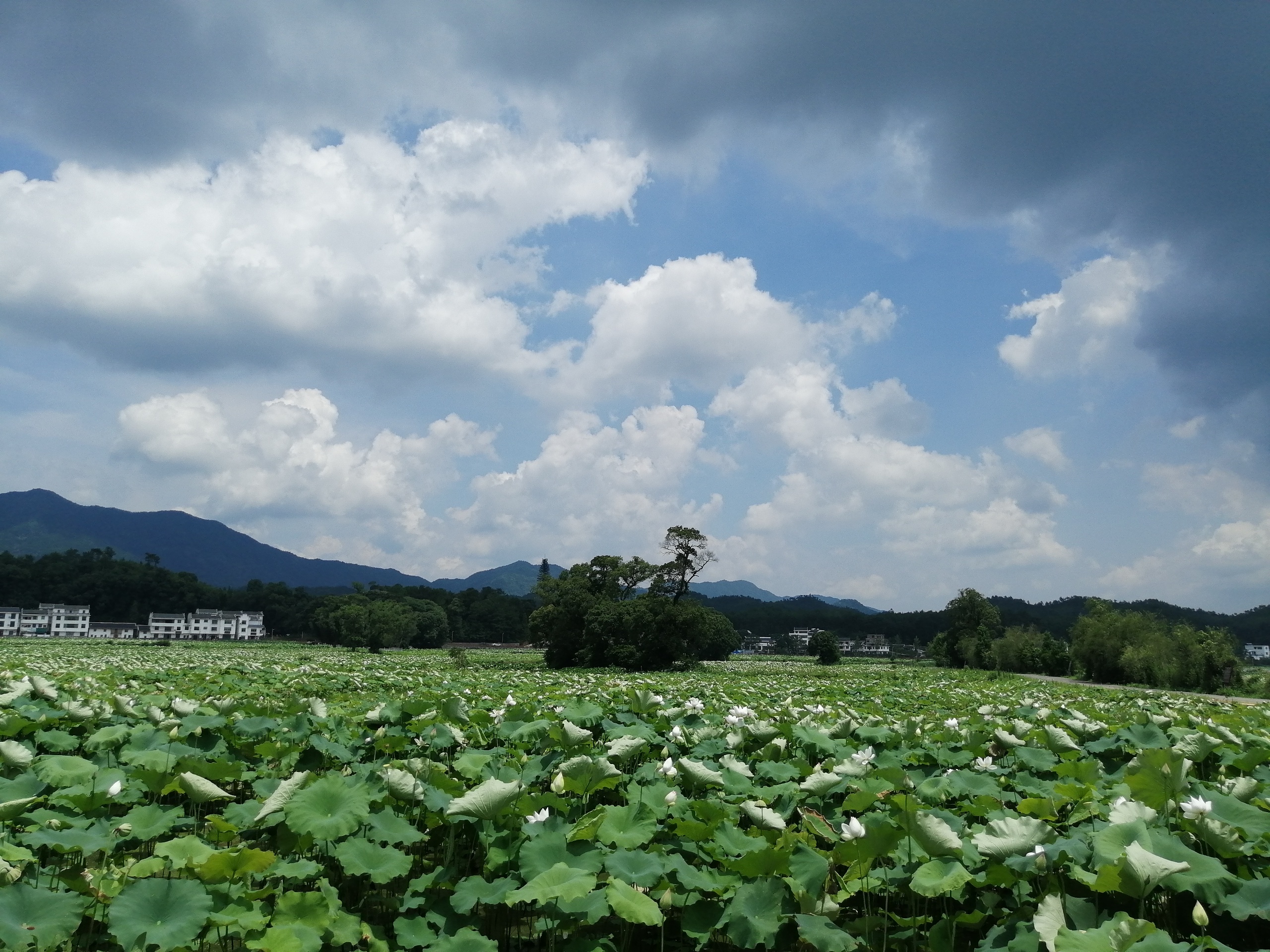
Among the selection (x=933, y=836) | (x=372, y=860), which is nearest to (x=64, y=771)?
(x=372, y=860)

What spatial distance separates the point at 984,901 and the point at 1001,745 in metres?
2.72

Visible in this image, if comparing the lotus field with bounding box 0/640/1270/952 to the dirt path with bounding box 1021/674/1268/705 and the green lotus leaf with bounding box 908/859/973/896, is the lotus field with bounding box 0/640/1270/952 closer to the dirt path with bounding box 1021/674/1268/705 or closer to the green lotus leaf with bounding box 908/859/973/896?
the green lotus leaf with bounding box 908/859/973/896

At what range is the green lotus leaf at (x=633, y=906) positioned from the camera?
2455 mm

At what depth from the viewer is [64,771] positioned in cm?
399

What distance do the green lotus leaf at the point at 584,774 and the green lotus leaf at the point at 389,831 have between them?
0.71 meters

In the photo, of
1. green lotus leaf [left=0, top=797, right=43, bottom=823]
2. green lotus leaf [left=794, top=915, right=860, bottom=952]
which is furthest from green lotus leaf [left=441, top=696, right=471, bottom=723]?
green lotus leaf [left=794, top=915, right=860, bottom=952]

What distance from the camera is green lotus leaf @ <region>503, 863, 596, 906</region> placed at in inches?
97.1

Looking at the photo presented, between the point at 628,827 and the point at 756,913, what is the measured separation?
2.44 feet

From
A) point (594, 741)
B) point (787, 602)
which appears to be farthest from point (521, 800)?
point (787, 602)

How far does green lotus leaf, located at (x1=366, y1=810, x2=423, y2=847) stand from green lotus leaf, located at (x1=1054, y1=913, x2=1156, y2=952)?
234cm

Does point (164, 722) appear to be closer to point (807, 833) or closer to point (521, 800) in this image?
point (521, 800)

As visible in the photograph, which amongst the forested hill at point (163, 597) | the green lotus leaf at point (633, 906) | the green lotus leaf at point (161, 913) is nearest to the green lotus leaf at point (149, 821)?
the green lotus leaf at point (161, 913)

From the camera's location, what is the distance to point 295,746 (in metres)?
4.98

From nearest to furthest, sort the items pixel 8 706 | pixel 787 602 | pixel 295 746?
1. pixel 295 746
2. pixel 8 706
3. pixel 787 602
